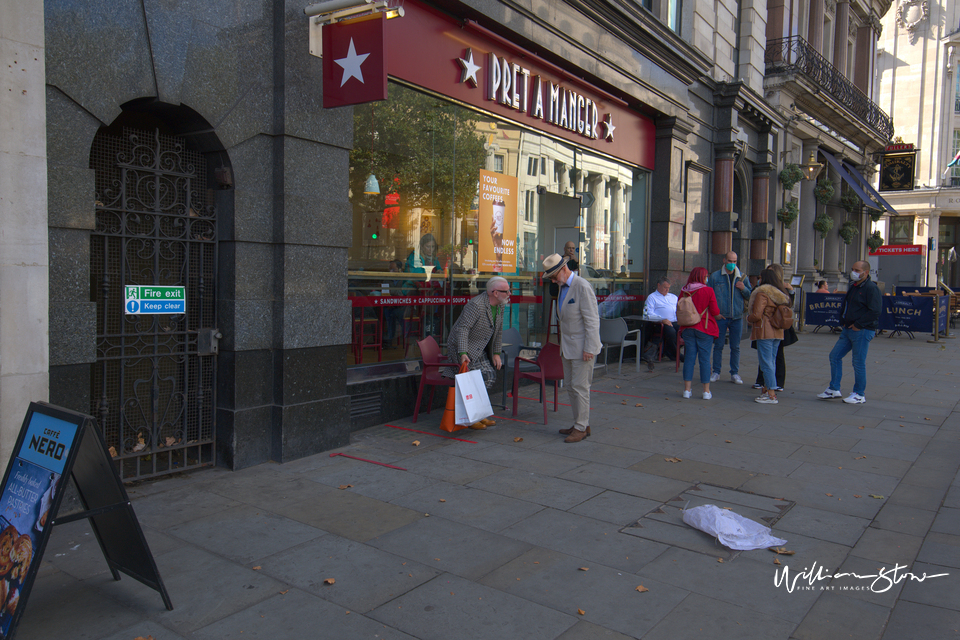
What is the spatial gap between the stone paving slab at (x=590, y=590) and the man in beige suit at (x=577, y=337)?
2851mm

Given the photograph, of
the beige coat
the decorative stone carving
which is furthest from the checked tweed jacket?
the decorative stone carving

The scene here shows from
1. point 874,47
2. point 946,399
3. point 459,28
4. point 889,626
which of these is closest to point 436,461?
point 889,626

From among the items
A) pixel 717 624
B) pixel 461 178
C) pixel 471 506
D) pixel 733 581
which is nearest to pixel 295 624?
pixel 471 506

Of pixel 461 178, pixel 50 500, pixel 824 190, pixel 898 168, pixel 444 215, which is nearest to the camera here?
pixel 50 500

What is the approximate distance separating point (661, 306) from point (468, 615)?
9268mm

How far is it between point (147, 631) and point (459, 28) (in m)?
6.99

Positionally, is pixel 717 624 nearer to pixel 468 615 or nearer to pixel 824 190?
pixel 468 615

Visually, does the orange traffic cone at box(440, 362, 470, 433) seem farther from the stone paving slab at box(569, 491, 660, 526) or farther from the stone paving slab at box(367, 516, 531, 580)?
the stone paving slab at box(367, 516, 531, 580)

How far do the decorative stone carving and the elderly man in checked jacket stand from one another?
1801 inches

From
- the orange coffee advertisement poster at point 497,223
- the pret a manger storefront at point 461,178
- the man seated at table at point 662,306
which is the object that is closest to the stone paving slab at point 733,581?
the pret a manger storefront at point 461,178

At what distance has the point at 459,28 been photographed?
26.6ft

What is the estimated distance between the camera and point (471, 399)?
21.9 feet

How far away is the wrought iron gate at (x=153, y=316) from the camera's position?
508 cm

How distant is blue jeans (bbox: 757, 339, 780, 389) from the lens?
8938mm
